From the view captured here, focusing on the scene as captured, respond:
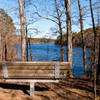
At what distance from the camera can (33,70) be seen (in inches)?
128

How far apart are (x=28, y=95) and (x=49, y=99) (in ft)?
2.16

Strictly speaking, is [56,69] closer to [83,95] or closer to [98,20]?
[83,95]

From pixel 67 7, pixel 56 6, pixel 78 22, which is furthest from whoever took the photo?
pixel 56 6

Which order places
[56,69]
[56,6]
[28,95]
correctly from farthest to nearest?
[56,6] < [28,95] < [56,69]

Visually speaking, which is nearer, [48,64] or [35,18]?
[48,64]

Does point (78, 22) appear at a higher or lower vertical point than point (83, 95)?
higher

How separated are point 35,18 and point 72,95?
8025mm

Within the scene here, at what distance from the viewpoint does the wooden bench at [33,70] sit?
3.21 metres

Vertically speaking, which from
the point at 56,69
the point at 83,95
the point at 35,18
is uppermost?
the point at 35,18

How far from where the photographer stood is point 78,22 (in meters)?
10.1

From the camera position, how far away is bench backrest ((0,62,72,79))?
10.5ft

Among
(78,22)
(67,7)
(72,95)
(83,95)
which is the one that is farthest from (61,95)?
(78,22)

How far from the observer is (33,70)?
10.7 ft

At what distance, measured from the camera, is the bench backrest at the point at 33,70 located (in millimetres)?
3211
